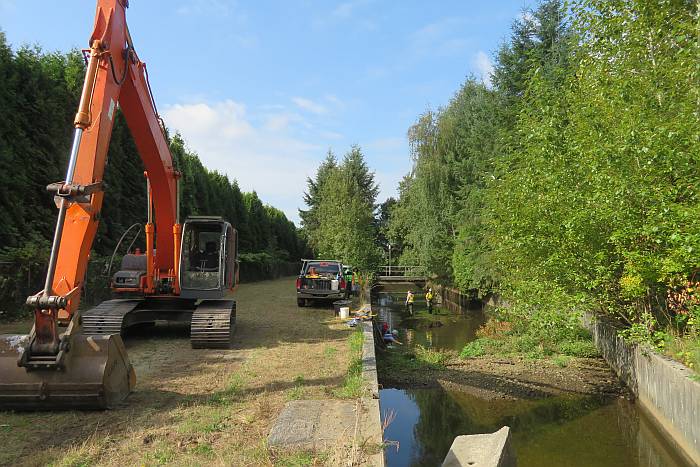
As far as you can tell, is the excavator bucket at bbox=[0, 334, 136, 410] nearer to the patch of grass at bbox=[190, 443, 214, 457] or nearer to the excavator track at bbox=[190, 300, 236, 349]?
the patch of grass at bbox=[190, 443, 214, 457]

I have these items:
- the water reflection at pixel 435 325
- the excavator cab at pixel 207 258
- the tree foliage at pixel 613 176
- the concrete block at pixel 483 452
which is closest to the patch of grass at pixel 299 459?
the concrete block at pixel 483 452

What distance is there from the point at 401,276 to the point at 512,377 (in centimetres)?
3370

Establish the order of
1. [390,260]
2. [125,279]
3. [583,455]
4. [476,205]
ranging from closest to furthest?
1. [583,455]
2. [125,279]
3. [476,205]
4. [390,260]

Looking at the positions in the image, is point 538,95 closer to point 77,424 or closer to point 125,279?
point 125,279

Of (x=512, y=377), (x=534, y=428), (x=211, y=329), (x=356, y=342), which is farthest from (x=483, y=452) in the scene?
(x=512, y=377)

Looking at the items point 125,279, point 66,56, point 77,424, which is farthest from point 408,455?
point 66,56

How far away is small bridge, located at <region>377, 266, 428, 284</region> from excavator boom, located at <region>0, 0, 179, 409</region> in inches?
1094

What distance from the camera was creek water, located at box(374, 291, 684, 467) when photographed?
754 cm

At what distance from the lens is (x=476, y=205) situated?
24.5m

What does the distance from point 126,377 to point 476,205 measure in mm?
20234

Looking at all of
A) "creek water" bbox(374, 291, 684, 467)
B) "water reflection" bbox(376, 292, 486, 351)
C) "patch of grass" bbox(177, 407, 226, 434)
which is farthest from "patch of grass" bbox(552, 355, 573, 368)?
"patch of grass" bbox(177, 407, 226, 434)

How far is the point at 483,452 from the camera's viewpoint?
16.2ft

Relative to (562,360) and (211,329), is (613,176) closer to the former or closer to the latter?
(562,360)

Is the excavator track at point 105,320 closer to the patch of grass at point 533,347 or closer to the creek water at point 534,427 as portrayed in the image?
the creek water at point 534,427
